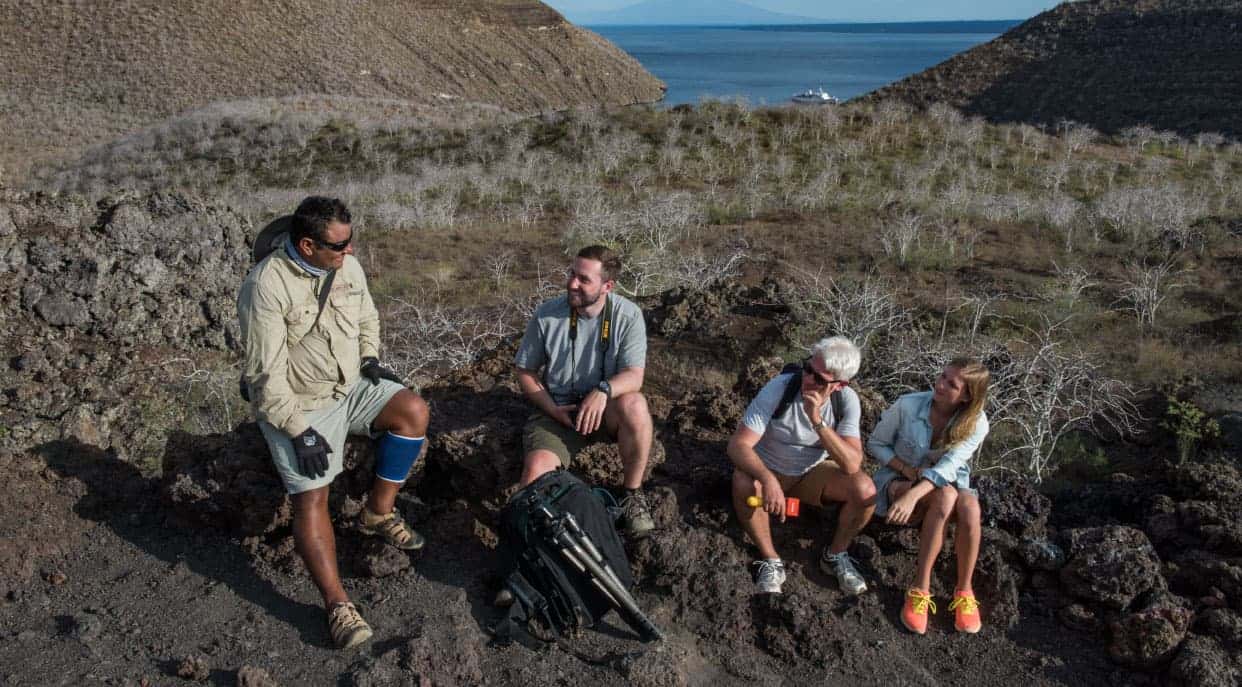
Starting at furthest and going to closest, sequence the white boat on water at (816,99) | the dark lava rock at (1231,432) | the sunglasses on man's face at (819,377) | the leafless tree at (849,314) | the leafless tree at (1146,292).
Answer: the white boat on water at (816,99) < the leafless tree at (1146,292) < the leafless tree at (849,314) < the dark lava rock at (1231,432) < the sunglasses on man's face at (819,377)

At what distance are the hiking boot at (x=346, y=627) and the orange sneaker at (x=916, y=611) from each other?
2.13 meters

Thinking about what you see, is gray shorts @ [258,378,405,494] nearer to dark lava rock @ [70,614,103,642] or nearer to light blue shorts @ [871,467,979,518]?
dark lava rock @ [70,614,103,642]

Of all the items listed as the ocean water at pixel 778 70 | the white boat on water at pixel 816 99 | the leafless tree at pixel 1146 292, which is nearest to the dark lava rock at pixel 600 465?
the leafless tree at pixel 1146 292

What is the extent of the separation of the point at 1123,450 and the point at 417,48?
2288 inches

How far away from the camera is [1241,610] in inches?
152

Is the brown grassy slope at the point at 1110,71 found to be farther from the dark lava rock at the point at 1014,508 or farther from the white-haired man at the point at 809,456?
the white-haired man at the point at 809,456

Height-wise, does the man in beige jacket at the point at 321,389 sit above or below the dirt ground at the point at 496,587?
above

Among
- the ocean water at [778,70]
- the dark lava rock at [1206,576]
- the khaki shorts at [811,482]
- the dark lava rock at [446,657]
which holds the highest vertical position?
the khaki shorts at [811,482]

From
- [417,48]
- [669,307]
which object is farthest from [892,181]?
[417,48]

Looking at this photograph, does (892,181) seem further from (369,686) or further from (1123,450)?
(369,686)

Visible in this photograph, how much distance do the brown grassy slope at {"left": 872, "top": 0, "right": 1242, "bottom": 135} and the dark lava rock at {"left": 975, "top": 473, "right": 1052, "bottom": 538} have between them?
33751 millimetres

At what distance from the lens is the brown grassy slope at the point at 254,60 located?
1703 inches

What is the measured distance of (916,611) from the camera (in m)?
3.76

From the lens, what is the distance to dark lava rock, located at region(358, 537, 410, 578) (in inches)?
149
